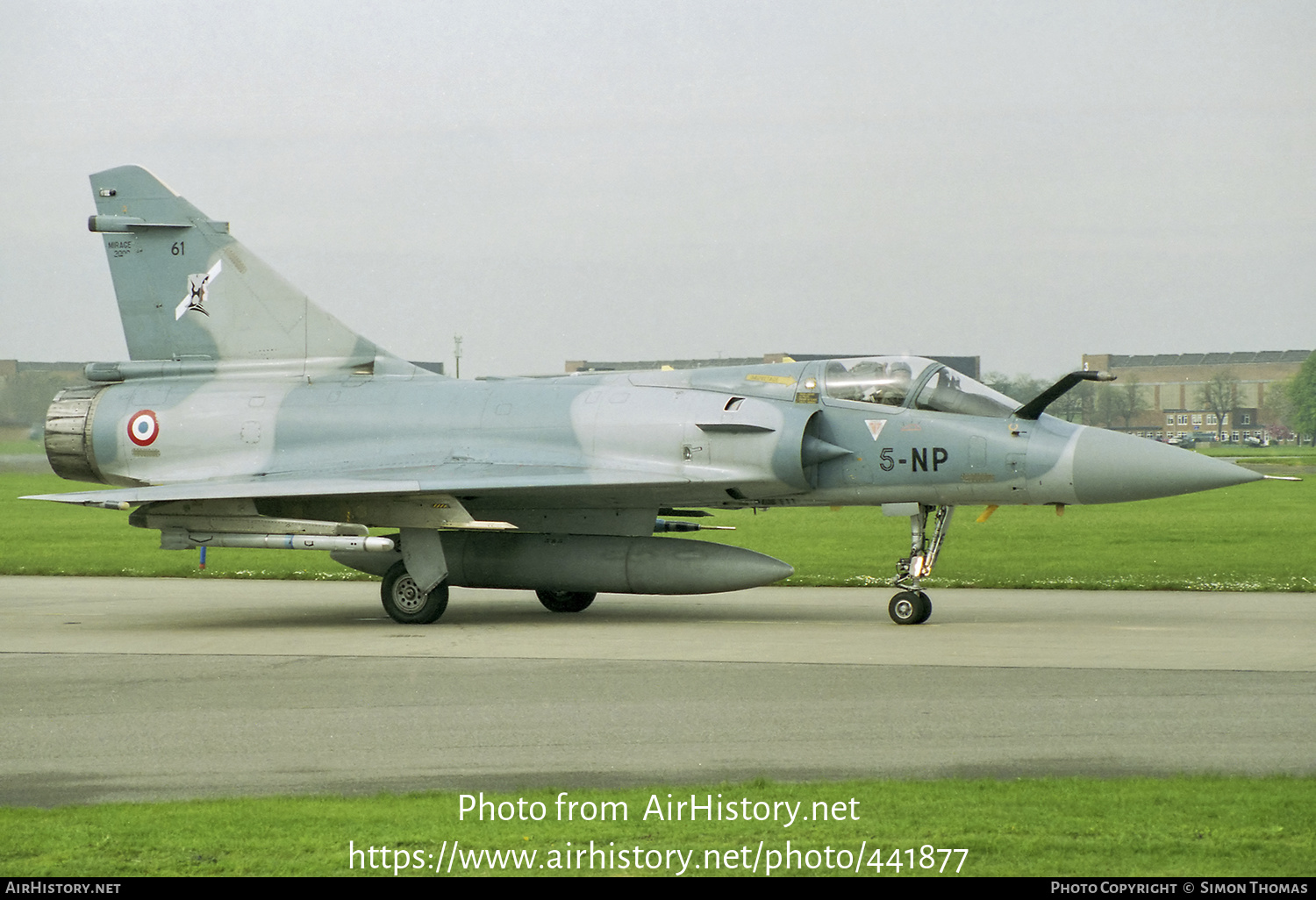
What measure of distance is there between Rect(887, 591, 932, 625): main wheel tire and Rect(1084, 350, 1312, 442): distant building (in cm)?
4616

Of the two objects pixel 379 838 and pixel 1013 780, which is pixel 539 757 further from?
pixel 1013 780

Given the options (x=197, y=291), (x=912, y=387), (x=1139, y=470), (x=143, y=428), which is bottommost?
(x=1139, y=470)

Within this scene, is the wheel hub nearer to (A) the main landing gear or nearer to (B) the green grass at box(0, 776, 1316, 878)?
(A) the main landing gear

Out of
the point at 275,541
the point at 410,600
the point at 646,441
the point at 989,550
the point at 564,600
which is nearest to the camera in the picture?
the point at 275,541

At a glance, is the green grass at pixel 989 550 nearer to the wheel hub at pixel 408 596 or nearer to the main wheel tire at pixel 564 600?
the main wheel tire at pixel 564 600

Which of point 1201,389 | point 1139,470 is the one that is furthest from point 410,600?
point 1201,389

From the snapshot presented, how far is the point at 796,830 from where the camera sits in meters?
5.40

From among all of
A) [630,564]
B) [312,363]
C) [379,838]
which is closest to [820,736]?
[379,838]

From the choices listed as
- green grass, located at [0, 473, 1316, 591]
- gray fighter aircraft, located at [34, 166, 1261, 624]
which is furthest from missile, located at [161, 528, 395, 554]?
green grass, located at [0, 473, 1316, 591]

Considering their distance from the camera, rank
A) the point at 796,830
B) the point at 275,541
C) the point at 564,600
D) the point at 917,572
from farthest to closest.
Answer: the point at 564,600 → the point at 275,541 → the point at 917,572 → the point at 796,830

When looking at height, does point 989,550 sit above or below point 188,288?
below

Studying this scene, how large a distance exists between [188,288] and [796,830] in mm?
12258

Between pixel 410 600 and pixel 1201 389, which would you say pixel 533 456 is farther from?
pixel 1201 389

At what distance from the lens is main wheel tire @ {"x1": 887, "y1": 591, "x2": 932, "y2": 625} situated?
1264cm
